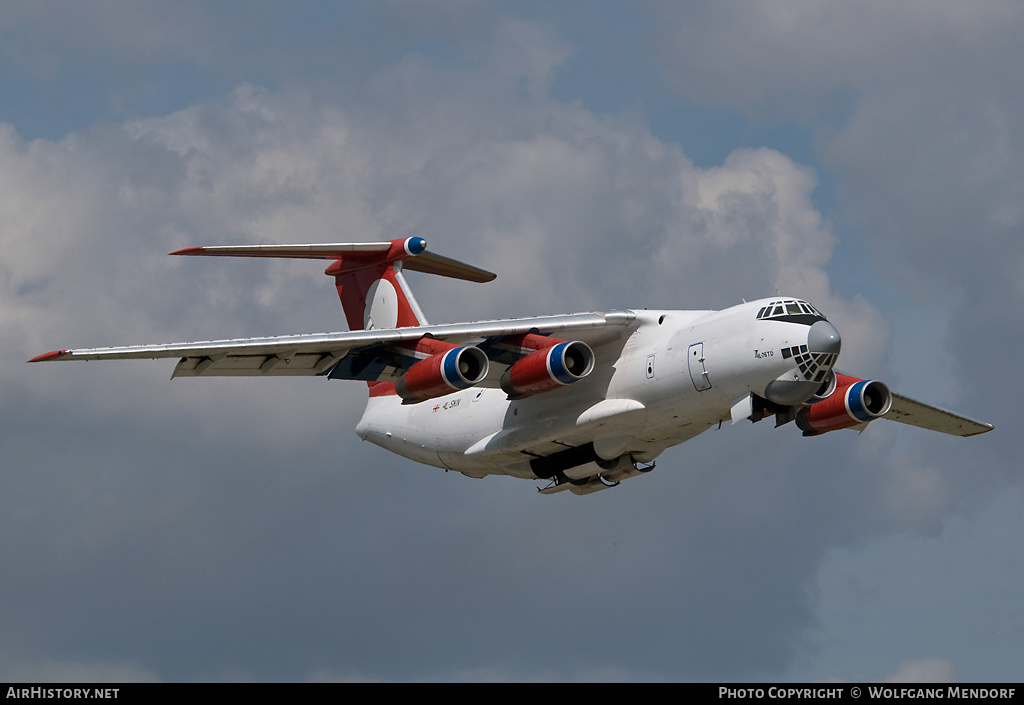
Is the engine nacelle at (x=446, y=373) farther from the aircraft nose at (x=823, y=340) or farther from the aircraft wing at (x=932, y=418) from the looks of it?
the aircraft wing at (x=932, y=418)

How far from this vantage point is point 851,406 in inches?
850

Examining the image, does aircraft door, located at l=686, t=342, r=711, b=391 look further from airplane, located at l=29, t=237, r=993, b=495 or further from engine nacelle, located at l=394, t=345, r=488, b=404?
engine nacelle, located at l=394, t=345, r=488, b=404

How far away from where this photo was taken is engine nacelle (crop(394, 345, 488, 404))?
19844mm

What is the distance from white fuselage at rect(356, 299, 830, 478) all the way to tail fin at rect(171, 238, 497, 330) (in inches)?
82.9

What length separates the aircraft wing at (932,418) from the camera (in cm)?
2414

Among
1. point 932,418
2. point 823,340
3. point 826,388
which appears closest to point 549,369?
point 823,340

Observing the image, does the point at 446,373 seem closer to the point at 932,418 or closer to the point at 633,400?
the point at 633,400

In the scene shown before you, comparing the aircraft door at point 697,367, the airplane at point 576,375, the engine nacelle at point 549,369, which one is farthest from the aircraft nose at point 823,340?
the engine nacelle at point 549,369

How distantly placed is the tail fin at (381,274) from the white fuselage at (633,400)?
2.11 meters

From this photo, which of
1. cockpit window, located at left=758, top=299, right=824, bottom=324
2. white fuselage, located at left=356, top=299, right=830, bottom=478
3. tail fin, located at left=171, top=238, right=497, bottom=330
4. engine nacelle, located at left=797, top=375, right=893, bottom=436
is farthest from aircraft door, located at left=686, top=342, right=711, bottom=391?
tail fin, located at left=171, top=238, right=497, bottom=330

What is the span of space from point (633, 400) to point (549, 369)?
4.46 feet
